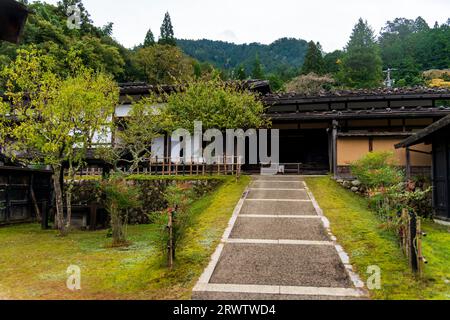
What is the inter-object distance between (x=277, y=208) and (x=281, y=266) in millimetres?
5463

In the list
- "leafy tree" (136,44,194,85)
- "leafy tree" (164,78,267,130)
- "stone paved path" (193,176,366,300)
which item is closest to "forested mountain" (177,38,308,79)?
"leafy tree" (136,44,194,85)

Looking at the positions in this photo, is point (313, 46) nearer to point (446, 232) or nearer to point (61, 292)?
point (446, 232)

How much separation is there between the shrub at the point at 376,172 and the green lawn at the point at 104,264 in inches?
238

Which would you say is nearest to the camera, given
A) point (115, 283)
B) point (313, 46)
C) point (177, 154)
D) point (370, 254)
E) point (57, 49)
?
point (115, 283)

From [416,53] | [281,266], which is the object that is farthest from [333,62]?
[281,266]

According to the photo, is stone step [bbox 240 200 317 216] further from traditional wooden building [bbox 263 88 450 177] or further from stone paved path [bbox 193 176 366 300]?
traditional wooden building [bbox 263 88 450 177]

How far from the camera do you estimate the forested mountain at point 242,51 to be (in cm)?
8869

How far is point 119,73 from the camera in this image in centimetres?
4456

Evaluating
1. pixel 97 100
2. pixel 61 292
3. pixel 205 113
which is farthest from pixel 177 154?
pixel 61 292

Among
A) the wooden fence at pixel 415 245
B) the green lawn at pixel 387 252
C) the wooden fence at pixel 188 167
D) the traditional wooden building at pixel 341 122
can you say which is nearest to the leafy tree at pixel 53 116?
the wooden fence at pixel 188 167

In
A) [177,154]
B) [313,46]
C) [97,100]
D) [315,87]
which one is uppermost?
[313,46]

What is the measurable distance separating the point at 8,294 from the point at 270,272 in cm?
485

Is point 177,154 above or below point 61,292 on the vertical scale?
above

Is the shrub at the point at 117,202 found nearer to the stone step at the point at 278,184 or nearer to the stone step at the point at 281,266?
the stone step at the point at 281,266
